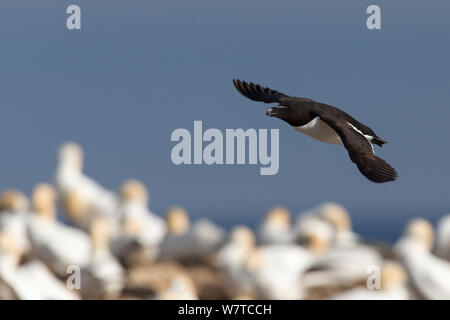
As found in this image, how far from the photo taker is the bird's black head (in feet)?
20.4

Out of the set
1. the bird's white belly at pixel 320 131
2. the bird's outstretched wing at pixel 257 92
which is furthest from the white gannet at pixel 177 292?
the bird's white belly at pixel 320 131

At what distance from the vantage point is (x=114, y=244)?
1077 cm

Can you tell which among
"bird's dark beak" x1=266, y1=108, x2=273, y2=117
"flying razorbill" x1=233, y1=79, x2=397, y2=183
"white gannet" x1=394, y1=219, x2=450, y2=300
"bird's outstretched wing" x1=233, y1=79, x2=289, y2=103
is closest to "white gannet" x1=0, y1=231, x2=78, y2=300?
"bird's outstretched wing" x1=233, y1=79, x2=289, y2=103

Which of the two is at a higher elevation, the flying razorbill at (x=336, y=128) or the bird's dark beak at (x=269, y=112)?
the bird's dark beak at (x=269, y=112)

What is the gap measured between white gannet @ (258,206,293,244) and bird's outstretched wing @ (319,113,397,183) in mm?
5607

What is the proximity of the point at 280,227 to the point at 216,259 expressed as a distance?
5.35 ft

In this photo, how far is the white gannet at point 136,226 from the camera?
1076cm

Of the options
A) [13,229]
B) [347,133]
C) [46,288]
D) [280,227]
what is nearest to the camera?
[347,133]

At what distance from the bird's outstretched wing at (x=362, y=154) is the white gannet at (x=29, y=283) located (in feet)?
8.06

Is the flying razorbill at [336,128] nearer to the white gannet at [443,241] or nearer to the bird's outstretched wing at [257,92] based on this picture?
the bird's outstretched wing at [257,92]

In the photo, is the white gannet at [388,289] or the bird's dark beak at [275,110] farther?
the white gannet at [388,289]

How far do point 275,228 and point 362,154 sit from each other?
6452mm
